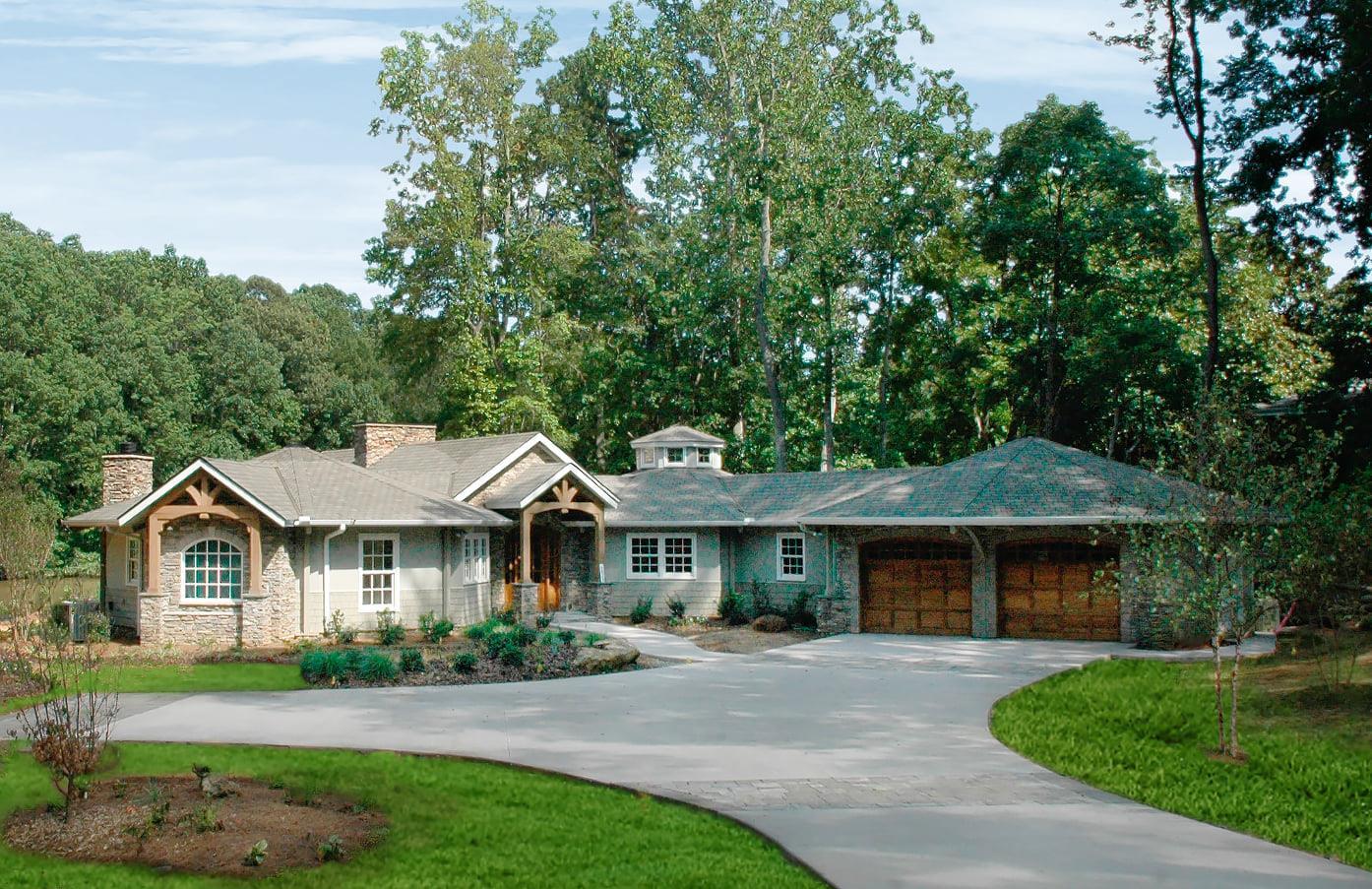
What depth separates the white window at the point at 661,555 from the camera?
1133 inches

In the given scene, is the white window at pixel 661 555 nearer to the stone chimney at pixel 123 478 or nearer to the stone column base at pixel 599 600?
the stone column base at pixel 599 600

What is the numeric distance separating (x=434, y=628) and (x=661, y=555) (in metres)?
7.45

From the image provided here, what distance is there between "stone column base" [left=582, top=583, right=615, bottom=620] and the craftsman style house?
50mm

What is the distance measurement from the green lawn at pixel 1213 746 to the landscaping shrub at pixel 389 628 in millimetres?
12455

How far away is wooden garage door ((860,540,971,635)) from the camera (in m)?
24.1

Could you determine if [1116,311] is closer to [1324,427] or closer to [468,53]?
[1324,427]

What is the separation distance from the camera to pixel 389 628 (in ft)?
75.7

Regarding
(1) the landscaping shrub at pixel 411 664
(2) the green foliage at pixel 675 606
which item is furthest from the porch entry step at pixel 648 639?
(1) the landscaping shrub at pixel 411 664

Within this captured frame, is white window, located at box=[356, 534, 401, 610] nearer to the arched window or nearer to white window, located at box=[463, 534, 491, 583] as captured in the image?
white window, located at box=[463, 534, 491, 583]

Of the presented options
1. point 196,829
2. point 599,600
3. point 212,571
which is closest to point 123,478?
point 212,571

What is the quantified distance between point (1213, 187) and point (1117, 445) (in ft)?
40.3

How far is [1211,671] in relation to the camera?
1800 cm

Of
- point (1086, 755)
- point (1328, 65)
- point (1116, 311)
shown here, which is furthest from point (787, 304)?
point (1086, 755)

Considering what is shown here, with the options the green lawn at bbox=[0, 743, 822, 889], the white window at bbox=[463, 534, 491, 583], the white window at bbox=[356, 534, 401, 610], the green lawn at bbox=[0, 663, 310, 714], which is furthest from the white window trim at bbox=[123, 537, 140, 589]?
the green lawn at bbox=[0, 743, 822, 889]
